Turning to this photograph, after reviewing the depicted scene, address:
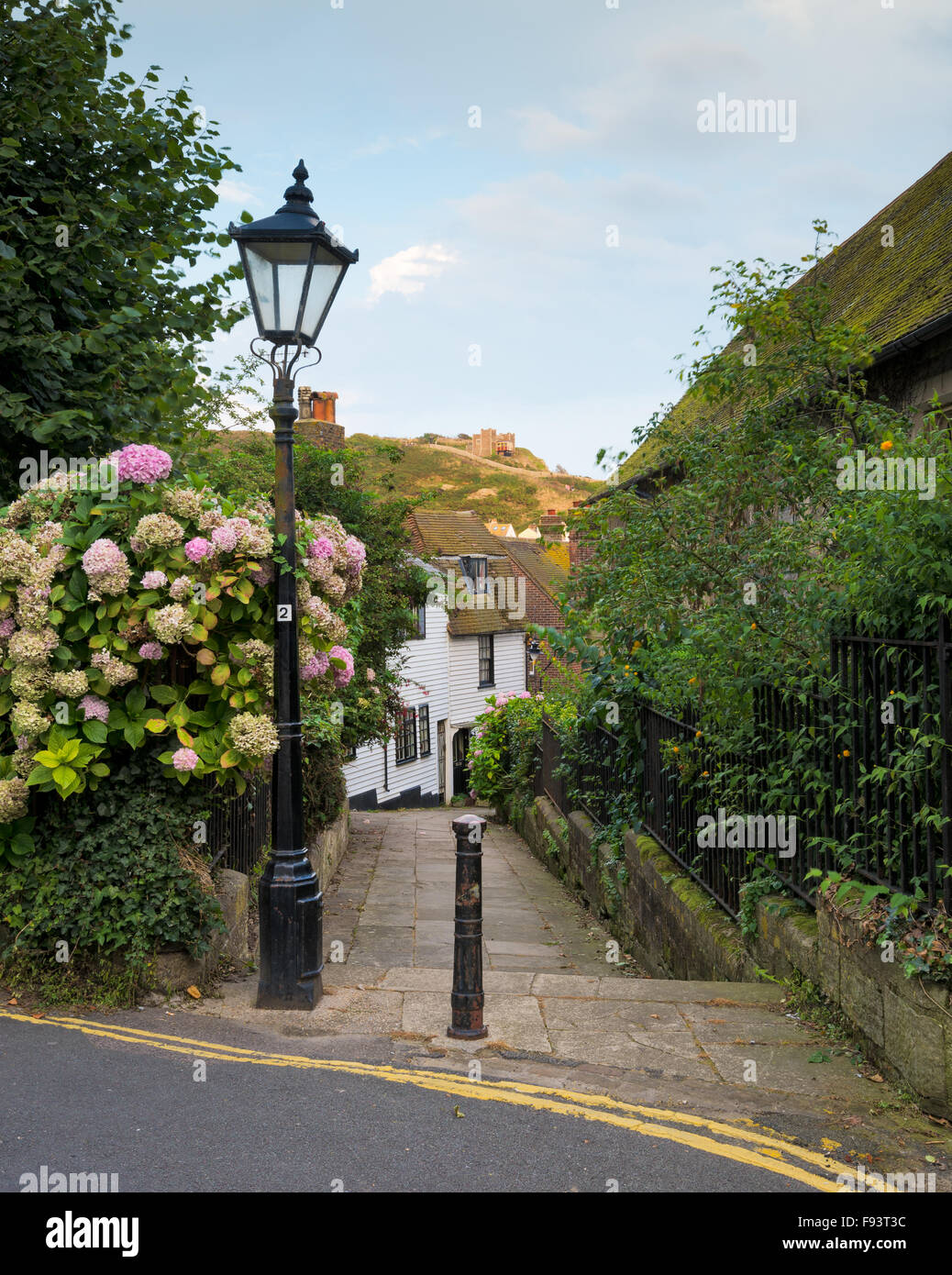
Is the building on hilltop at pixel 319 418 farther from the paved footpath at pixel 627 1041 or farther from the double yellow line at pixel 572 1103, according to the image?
the double yellow line at pixel 572 1103

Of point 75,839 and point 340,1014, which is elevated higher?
point 75,839

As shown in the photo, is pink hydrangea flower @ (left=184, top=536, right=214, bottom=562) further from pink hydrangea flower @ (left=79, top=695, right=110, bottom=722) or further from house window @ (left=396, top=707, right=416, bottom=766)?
house window @ (left=396, top=707, right=416, bottom=766)

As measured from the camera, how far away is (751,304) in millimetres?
9164

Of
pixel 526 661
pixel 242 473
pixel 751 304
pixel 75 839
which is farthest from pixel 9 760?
pixel 526 661

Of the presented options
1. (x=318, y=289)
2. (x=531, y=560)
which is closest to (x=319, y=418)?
(x=318, y=289)

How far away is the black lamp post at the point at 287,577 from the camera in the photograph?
17.5 ft

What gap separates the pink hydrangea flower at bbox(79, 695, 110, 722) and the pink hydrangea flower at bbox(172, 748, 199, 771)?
0.49 m

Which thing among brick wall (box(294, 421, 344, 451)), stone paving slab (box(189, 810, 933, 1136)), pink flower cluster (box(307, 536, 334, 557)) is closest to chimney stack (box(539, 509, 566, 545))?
stone paving slab (box(189, 810, 933, 1136))

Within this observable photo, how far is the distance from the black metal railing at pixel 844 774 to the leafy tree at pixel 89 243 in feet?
17.5

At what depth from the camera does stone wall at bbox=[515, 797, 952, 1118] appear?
13.0ft

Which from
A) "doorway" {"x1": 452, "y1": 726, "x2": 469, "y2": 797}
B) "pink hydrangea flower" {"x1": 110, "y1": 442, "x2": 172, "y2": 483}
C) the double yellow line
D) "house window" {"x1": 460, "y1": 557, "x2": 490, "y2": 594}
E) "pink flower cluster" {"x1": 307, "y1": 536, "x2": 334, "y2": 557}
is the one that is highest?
"house window" {"x1": 460, "y1": 557, "x2": 490, "y2": 594}
